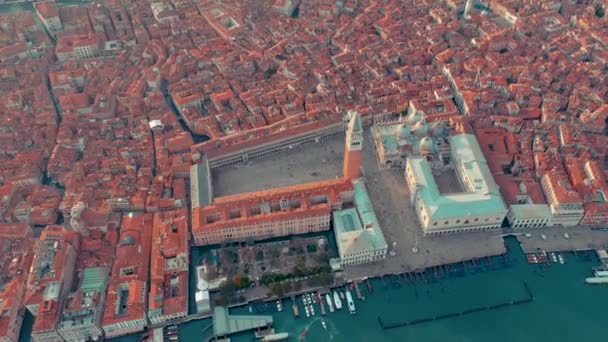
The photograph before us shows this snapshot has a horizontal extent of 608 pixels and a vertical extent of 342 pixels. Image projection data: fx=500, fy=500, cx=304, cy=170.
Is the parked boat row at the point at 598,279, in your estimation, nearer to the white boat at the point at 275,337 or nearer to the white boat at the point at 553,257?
the white boat at the point at 553,257

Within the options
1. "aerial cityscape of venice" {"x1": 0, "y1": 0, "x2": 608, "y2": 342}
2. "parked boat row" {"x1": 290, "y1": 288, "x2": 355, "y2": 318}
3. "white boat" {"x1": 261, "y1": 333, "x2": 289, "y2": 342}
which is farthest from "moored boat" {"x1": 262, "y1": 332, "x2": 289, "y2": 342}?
"parked boat row" {"x1": 290, "y1": 288, "x2": 355, "y2": 318}

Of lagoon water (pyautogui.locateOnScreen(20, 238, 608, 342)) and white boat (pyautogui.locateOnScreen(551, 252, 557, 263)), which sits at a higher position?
white boat (pyautogui.locateOnScreen(551, 252, 557, 263))

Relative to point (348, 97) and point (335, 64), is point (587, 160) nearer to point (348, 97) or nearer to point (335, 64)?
point (348, 97)

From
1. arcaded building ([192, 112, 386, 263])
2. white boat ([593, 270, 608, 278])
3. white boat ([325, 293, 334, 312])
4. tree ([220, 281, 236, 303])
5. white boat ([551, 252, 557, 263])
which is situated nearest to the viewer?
tree ([220, 281, 236, 303])

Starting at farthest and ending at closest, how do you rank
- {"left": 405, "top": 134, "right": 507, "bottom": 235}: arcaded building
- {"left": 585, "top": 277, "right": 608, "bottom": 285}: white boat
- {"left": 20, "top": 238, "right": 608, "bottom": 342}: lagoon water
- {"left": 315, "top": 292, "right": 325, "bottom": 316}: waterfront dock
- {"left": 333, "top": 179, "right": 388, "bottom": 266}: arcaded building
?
1. {"left": 405, "top": 134, "right": 507, "bottom": 235}: arcaded building
2. {"left": 585, "top": 277, "right": 608, "bottom": 285}: white boat
3. {"left": 333, "top": 179, "right": 388, "bottom": 266}: arcaded building
4. {"left": 315, "top": 292, "right": 325, "bottom": 316}: waterfront dock
5. {"left": 20, "top": 238, "right": 608, "bottom": 342}: lagoon water

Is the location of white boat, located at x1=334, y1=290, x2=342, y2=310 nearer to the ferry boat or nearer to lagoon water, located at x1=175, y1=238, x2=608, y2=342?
lagoon water, located at x1=175, y1=238, x2=608, y2=342

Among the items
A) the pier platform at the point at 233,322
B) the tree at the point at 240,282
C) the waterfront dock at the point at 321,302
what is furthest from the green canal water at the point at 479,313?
the tree at the point at 240,282

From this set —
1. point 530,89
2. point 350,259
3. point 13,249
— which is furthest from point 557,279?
point 13,249
